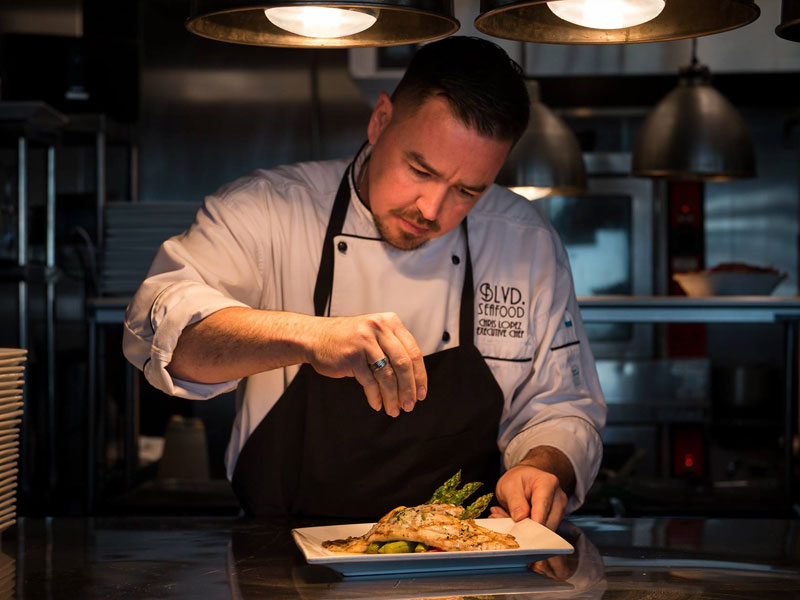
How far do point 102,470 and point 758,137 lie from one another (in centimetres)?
380

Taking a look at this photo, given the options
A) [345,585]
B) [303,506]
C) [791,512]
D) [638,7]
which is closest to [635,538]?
[345,585]

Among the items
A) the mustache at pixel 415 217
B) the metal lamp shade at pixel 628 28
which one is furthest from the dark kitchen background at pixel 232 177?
the metal lamp shade at pixel 628 28

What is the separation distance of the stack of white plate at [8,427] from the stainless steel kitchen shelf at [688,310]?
1926mm

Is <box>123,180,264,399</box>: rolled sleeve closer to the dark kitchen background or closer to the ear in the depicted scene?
the ear

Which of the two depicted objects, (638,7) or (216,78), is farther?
(216,78)

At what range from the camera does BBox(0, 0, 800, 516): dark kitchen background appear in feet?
11.1

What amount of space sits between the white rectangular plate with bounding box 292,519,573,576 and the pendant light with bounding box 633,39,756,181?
2124mm

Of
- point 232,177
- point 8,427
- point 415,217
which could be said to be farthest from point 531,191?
point 232,177

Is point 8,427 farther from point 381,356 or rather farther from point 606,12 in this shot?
point 606,12

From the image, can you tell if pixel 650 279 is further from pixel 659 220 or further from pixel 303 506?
pixel 303 506

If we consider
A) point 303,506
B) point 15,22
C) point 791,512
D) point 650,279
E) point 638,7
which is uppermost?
point 15,22

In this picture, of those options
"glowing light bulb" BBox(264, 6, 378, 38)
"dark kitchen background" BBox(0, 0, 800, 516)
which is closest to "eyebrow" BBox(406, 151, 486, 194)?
"glowing light bulb" BBox(264, 6, 378, 38)

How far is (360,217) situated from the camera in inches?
80.4

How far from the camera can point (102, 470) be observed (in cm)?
312
